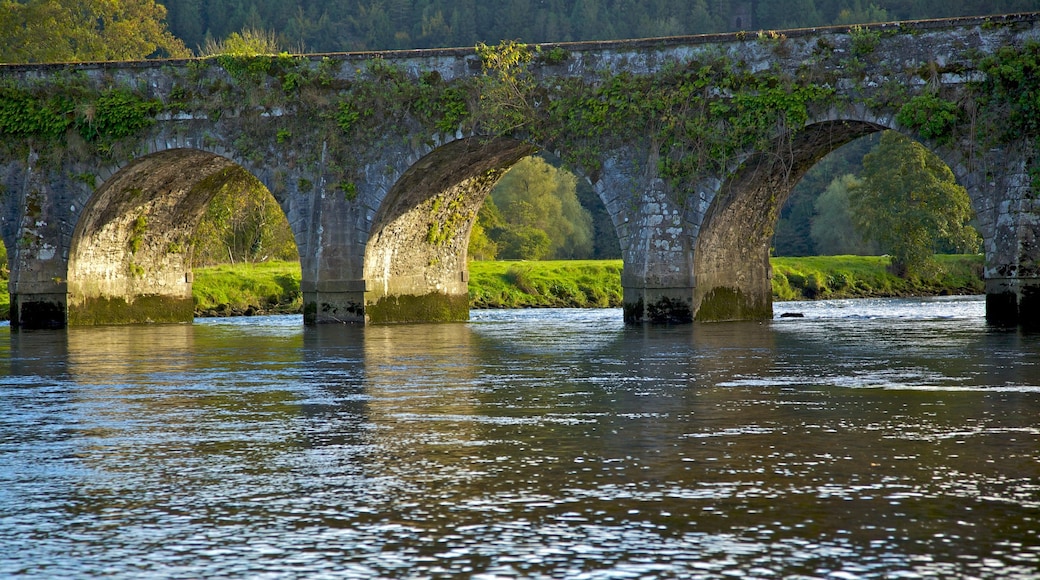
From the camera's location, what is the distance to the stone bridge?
25.8 meters

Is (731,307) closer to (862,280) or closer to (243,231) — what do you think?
(862,280)

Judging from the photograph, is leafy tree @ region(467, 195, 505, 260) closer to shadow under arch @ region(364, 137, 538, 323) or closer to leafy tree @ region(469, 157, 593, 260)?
leafy tree @ region(469, 157, 593, 260)

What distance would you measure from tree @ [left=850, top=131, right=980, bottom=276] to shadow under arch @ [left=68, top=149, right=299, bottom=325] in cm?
2819

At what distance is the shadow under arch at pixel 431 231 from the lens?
100 ft

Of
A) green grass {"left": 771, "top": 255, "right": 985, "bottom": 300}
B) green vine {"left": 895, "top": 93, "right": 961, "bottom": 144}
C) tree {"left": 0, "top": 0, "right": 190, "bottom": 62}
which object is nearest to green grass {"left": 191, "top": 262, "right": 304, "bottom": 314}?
green grass {"left": 771, "top": 255, "right": 985, "bottom": 300}

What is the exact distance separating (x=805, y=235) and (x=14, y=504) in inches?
3379

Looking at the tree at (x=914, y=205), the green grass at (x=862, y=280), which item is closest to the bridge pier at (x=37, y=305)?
the green grass at (x=862, y=280)

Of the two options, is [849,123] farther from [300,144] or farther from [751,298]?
[300,144]

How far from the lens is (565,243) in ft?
284

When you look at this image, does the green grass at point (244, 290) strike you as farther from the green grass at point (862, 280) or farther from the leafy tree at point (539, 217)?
the leafy tree at point (539, 217)

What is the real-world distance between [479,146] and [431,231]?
3514 millimetres

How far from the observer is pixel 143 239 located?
3472cm

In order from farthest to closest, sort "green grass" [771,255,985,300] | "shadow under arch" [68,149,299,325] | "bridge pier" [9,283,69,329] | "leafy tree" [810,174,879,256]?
"leafy tree" [810,174,879,256] → "green grass" [771,255,985,300] → "shadow under arch" [68,149,299,325] → "bridge pier" [9,283,69,329]

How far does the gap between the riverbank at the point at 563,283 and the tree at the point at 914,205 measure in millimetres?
1642
